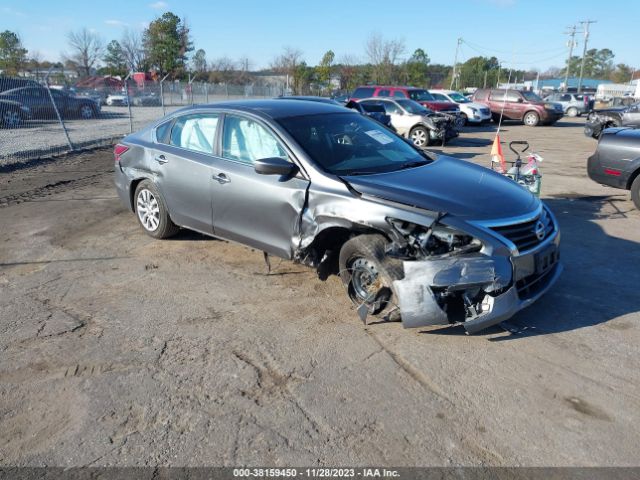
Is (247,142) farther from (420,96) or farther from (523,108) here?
(523,108)

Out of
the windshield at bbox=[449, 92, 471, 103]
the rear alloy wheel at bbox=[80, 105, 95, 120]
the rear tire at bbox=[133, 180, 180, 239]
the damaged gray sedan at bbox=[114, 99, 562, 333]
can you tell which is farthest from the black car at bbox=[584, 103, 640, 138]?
the rear alloy wheel at bbox=[80, 105, 95, 120]

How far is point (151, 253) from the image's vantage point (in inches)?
233

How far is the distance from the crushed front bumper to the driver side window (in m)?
1.72

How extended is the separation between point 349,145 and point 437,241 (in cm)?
155

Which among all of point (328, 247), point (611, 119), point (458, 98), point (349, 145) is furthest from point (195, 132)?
point (458, 98)

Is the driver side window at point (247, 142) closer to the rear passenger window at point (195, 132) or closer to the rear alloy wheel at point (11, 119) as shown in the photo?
the rear passenger window at point (195, 132)

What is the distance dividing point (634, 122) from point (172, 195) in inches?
649

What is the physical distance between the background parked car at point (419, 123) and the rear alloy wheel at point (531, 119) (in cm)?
1107

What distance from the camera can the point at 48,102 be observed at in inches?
679

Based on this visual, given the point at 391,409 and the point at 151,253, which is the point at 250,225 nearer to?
the point at 151,253

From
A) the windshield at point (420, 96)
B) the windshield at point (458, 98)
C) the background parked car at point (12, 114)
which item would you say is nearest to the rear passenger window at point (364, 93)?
the windshield at point (420, 96)

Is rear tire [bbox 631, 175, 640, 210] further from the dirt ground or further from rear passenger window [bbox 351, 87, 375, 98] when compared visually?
rear passenger window [bbox 351, 87, 375, 98]

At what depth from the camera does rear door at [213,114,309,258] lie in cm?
455

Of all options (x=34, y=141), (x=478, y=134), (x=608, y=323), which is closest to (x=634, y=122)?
(x=478, y=134)
